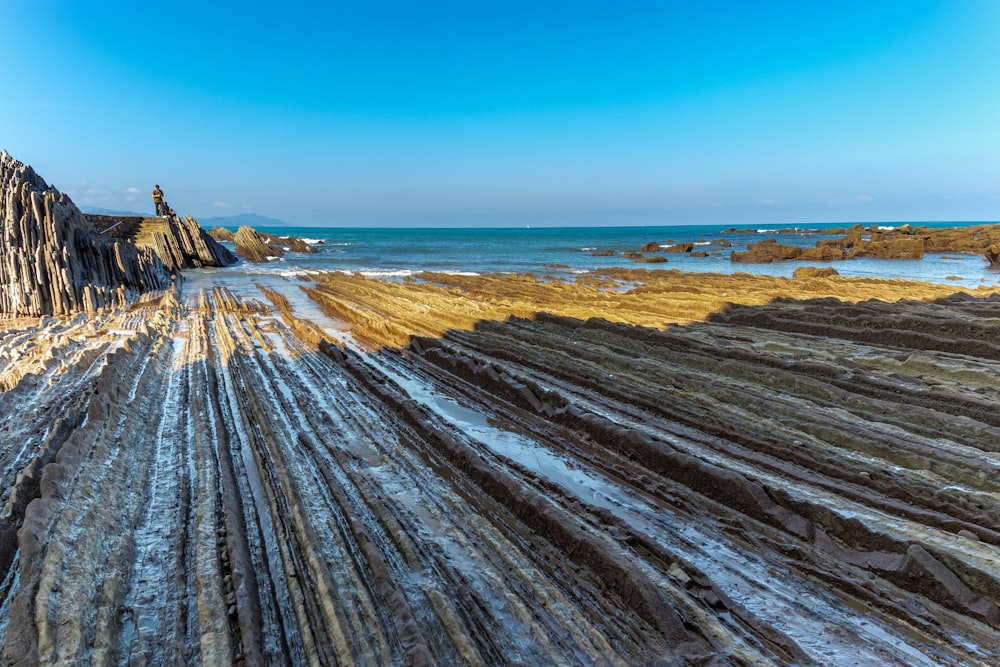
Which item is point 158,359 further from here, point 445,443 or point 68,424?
point 445,443

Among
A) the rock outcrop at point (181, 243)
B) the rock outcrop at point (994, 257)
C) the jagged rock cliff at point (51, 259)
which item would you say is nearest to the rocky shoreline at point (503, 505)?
the jagged rock cliff at point (51, 259)

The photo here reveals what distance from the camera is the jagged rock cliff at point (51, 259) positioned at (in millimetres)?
16594

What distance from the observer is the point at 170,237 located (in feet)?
124

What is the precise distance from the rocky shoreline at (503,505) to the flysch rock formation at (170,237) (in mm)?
28716

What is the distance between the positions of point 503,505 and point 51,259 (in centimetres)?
2091

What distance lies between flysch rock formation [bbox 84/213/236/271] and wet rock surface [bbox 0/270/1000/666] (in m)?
30.3

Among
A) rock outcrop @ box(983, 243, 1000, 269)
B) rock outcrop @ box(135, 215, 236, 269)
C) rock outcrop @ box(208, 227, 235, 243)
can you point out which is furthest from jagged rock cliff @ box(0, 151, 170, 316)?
rock outcrop @ box(983, 243, 1000, 269)

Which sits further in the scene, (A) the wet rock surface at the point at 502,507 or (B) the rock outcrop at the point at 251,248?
(B) the rock outcrop at the point at 251,248

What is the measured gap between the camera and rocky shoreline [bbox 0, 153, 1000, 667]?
375cm

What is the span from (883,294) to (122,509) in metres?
25.2

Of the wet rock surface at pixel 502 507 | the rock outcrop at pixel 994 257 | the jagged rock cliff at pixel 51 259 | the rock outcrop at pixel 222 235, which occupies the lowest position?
the wet rock surface at pixel 502 507

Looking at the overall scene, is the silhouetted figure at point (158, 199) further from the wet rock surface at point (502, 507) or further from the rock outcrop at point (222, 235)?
the wet rock surface at point (502, 507)

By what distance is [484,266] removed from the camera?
4322cm

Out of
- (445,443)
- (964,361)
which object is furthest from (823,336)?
(445,443)
